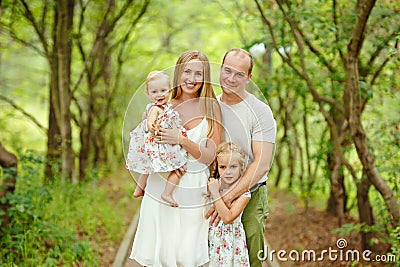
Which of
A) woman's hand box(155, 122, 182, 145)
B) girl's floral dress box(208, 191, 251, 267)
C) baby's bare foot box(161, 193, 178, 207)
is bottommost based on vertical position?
girl's floral dress box(208, 191, 251, 267)

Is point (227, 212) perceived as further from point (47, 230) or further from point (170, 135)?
point (47, 230)

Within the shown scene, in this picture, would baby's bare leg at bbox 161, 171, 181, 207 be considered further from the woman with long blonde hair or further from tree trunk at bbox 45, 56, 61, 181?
tree trunk at bbox 45, 56, 61, 181

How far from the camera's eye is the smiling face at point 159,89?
→ 3.99m

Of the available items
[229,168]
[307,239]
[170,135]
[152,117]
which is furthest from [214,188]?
[307,239]

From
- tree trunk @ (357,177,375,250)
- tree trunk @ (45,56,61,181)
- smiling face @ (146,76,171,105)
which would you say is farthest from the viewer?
tree trunk @ (45,56,61,181)

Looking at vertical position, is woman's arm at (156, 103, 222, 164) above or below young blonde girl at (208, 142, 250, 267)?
above

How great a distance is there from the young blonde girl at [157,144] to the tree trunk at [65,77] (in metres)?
4.73

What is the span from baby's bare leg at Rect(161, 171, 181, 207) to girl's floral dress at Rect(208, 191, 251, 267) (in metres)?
A: 0.38

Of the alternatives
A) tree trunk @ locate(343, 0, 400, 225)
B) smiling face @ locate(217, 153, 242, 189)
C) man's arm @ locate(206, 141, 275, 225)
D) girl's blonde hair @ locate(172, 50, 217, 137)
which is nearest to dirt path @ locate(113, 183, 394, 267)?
tree trunk @ locate(343, 0, 400, 225)

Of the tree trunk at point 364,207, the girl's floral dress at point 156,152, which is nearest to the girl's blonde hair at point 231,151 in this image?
the girl's floral dress at point 156,152

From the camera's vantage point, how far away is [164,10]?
14070 millimetres

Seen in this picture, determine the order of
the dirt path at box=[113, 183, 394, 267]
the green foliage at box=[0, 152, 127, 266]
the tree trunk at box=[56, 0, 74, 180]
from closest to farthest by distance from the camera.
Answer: the green foliage at box=[0, 152, 127, 266] → the dirt path at box=[113, 183, 394, 267] → the tree trunk at box=[56, 0, 74, 180]

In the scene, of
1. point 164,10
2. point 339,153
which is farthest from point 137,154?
point 164,10

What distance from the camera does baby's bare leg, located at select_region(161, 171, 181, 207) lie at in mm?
4008
